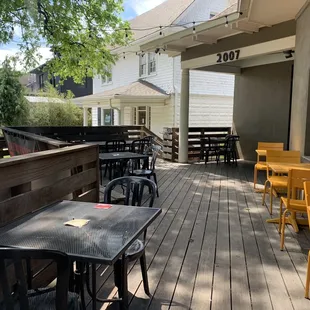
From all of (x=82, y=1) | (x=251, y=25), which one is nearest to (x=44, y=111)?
(x=82, y=1)

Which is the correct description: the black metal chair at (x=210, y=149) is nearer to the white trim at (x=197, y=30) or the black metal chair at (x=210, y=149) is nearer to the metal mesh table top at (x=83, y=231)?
the white trim at (x=197, y=30)

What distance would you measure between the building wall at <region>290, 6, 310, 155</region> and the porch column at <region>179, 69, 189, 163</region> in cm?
411

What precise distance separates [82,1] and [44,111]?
671 centimetres

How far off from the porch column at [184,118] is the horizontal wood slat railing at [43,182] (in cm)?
627

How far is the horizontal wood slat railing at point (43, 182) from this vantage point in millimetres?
2066

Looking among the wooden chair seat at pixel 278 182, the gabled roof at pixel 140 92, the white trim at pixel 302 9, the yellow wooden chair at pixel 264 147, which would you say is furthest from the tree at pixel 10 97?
the wooden chair seat at pixel 278 182

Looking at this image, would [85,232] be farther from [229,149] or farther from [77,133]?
[229,149]

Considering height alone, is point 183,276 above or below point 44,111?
below

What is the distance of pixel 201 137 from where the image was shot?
998 cm

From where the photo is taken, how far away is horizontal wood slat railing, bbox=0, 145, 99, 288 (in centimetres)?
207

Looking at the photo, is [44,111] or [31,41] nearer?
[31,41]

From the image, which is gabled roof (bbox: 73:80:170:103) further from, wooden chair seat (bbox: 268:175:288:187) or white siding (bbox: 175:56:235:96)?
wooden chair seat (bbox: 268:175:288:187)

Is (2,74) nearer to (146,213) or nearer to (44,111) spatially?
(44,111)

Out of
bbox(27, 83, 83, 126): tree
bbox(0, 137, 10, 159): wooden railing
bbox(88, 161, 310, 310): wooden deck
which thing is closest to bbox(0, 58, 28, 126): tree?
bbox(27, 83, 83, 126): tree
